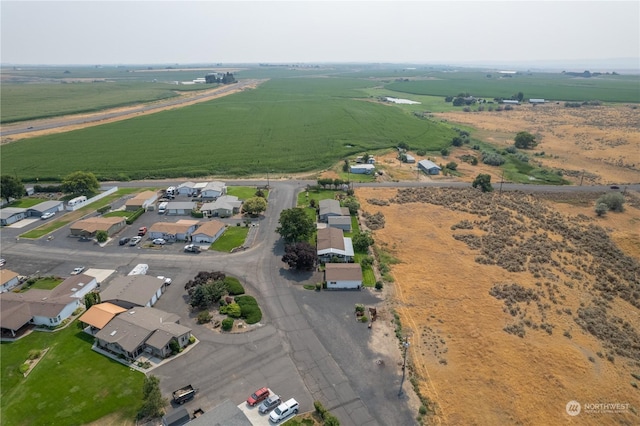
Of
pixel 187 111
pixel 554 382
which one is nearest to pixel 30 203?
pixel 554 382

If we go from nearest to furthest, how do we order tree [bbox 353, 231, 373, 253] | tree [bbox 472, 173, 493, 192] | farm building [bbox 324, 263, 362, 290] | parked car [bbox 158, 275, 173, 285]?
1. farm building [bbox 324, 263, 362, 290]
2. parked car [bbox 158, 275, 173, 285]
3. tree [bbox 353, 231, 373, 253]
4. tree [bbox 472, 173, 493, 192]

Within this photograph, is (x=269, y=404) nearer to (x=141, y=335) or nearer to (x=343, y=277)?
(x=141, y=335)

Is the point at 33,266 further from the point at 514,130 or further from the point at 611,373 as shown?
the point at 514,130

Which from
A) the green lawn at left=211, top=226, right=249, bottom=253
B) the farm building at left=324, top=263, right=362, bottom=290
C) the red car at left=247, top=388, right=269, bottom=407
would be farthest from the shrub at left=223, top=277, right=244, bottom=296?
the red car at left=247, top=388, right=269, bottom=407

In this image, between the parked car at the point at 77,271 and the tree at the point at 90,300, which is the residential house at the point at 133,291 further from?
the parked car at the point at 77,271

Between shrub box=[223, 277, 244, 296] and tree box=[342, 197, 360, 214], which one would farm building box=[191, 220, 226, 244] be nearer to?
shrub box=[223, 277, 244, 296]
